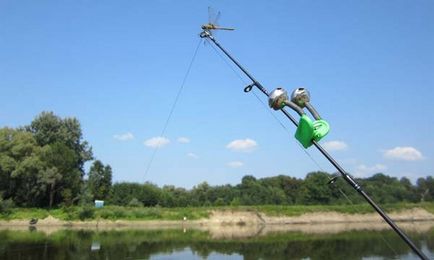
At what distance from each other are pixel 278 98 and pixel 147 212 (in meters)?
61.6

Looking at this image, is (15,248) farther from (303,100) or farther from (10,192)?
(10,192)

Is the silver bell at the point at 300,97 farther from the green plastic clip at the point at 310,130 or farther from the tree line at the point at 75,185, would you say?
the tree line at the point at 75,185

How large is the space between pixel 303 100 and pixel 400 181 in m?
123

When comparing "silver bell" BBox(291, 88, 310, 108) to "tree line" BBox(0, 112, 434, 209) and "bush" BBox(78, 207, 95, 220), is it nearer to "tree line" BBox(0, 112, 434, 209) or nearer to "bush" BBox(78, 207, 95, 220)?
"tree line" BBox(0, 112, 434, 209)

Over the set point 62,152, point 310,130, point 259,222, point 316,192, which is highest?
point 62,152

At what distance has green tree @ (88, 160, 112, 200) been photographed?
75.1 m

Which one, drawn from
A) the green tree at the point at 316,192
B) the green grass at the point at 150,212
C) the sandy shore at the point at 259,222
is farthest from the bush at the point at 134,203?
the green tree at the point at 316,192

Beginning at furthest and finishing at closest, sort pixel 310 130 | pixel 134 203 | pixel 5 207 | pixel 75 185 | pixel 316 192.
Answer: pixel 316 192 → pixel 134 203 → pixel 75 185 → pixel 5 207 → pixel 310 130

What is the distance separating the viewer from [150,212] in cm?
6444

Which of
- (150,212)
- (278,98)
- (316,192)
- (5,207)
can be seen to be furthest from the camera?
(316,192)

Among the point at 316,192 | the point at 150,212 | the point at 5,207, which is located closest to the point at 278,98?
the point at 150,212

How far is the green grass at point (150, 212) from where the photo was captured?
60281mm

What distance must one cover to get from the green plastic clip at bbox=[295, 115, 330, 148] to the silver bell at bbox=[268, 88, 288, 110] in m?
0.33

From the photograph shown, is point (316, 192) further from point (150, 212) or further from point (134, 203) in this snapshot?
point (150, 212)
